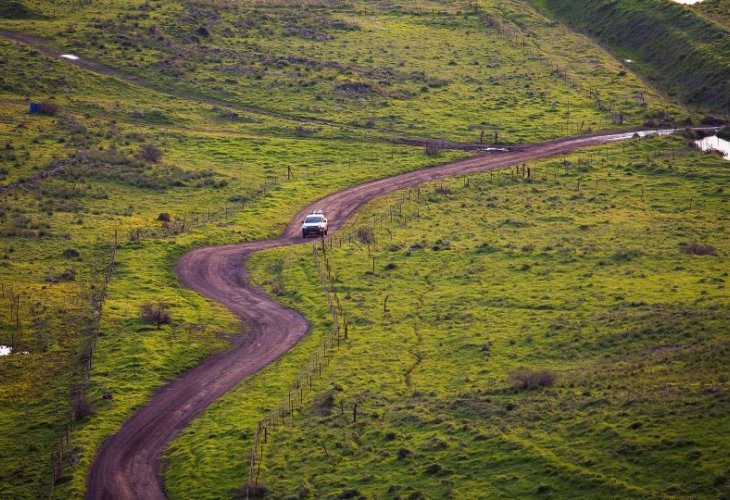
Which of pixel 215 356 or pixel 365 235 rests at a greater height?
pixel 365 235

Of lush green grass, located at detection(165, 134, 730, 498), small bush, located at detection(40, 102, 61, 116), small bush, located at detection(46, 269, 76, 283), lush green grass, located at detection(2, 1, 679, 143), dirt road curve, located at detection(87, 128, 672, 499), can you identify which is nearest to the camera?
lush green grass, located at detection(165, 134, 730, 498)

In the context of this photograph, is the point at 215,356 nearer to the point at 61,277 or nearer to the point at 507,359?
the point at 61,277

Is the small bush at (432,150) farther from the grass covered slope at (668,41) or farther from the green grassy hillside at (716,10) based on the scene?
the green grassy hillside at (716,10)

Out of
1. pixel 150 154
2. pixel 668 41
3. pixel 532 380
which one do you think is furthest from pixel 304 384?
pixel 668 41

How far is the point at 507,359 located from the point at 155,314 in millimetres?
20663

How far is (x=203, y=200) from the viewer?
87.0m

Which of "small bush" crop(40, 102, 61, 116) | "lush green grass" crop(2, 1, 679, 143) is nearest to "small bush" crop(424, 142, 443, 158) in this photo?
"lush green grass" crop(2, 1, 679, 143)

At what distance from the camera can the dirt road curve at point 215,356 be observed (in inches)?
1892

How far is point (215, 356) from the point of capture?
5972cm

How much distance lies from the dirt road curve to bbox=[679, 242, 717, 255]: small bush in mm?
24920

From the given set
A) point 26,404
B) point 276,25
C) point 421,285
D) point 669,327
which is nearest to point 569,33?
point 276,25

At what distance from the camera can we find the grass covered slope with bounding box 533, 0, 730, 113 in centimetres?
11169

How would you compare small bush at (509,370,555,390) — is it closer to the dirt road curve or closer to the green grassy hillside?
the dirt road curve

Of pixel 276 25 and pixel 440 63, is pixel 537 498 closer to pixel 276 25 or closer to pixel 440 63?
pixel 440 63
